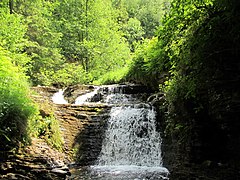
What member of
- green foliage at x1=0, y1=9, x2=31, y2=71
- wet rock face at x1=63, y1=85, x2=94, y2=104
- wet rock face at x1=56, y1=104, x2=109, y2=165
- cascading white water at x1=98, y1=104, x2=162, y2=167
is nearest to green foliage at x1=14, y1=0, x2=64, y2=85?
wet rock face at x1=63, y1=85, x2=94, y2=104

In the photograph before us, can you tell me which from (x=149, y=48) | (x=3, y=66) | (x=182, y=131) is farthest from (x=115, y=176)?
(x=149, y=48)

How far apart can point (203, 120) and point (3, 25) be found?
9.23 m

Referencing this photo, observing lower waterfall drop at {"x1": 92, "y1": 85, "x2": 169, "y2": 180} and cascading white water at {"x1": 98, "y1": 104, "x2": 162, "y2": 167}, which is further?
cascading white water at {"x1": 98, "y1": 104, "x2": 162, "y2": 167}

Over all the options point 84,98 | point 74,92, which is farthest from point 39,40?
point 84,98

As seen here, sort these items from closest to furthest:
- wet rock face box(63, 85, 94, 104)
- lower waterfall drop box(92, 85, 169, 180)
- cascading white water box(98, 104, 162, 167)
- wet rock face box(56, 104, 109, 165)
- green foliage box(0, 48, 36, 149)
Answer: green foliage box(0, 48, 36, 149)
lower waterfall drop box(92, 85, 169, 180)
cascading white water box(98, 104, 162, 167)
wet rock face box(56, 104, 109, 165)
wet rock face box(63, 85, 94, 104)

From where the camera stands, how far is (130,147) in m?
9.26

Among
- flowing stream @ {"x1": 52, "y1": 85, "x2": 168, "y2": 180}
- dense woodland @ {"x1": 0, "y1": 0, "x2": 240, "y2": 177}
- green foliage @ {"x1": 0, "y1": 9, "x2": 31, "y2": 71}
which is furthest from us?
green foliage @ {"x1": 0, "y1": 9, "x2": 31, "y2": 71}

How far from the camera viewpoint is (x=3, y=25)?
11750 millimetres

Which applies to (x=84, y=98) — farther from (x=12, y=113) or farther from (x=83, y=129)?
(x=12, y=113)

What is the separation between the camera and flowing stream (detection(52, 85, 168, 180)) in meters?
7.74

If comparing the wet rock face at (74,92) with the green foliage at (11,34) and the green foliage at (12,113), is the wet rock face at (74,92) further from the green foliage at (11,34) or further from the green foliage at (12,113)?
the green foliage at (12,113)

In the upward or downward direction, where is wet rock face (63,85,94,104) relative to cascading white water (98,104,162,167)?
upward

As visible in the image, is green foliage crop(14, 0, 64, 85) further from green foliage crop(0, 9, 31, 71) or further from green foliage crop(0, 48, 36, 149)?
green foliage crop(0, 48, 36, 149)

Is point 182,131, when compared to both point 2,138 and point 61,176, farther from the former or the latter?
point 2,138
